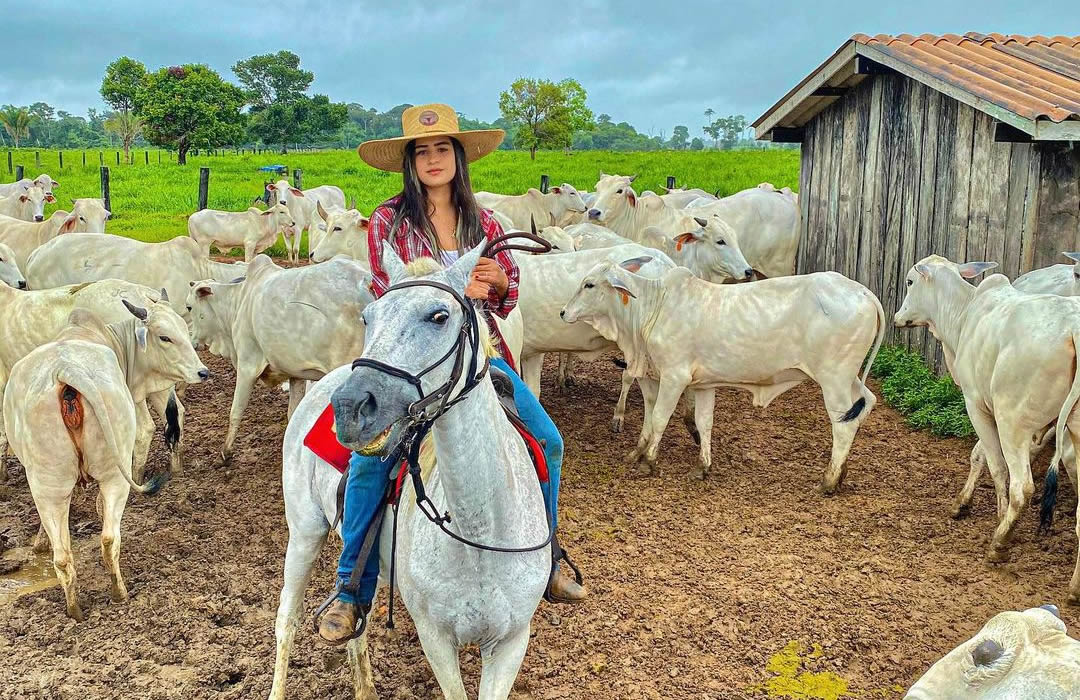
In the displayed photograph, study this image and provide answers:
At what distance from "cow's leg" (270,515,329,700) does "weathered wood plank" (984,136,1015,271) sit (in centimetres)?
715

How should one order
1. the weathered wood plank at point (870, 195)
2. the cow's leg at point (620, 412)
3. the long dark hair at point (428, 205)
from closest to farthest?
the long dark hair at point (428, 205) → the cow's leg at point (620, 412) → the weathered wood plank at point (870, 195)

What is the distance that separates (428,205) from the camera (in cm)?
411

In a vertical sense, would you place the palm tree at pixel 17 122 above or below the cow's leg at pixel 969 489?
above

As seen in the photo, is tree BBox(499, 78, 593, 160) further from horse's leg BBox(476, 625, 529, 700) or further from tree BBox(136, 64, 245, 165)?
horse's leg BBox(476, 625, 529, 700)

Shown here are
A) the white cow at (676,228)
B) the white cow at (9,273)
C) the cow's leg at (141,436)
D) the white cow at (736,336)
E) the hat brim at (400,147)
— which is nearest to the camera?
the hat brim at (400,147)

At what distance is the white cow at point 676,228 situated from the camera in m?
10.2

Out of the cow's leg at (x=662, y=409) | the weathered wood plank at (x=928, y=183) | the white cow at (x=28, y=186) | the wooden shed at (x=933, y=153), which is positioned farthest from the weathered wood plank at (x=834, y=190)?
the white cow at (x=28, y=186)

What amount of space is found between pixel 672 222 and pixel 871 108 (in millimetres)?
2997

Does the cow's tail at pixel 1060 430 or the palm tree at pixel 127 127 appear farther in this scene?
the palm tree at pixel 127 127

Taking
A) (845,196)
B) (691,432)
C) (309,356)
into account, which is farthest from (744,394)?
(309,356)

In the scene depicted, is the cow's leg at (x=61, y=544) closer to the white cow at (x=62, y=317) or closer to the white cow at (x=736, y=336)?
the white cow at (x=62, y=317)

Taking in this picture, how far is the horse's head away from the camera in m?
2.40

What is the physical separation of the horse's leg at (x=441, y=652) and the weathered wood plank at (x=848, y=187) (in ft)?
29.8

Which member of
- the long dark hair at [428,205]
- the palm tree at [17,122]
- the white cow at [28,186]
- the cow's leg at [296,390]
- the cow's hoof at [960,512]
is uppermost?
the palm tree at [17,122]
